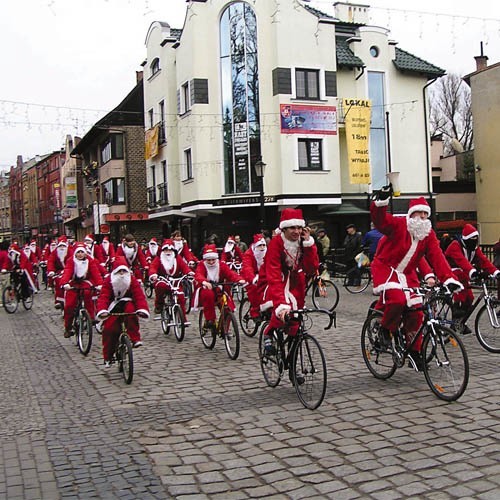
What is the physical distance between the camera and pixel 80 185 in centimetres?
5759

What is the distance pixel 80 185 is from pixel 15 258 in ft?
135

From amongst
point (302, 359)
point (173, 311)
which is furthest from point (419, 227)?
point (173, 311)

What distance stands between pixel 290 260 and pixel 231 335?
2689 millimetres

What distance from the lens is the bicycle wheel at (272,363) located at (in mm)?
6879

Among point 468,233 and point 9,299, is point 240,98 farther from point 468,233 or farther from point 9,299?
point 468,233

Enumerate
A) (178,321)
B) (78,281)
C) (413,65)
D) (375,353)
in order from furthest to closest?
(413,65) < (178,321) < (78,281) < (375,353)

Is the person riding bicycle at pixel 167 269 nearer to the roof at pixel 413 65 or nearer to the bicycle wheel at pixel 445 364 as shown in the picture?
the bicycle wheel at pixel 445 364

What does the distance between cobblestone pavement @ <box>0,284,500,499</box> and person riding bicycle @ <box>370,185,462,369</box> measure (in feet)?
2.34

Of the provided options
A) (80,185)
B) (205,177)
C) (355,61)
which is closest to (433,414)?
(205,177)

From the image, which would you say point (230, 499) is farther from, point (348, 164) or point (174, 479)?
point (348, 164)

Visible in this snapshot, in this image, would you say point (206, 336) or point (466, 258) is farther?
point (206, 336)

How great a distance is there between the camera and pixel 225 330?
9.30 meters

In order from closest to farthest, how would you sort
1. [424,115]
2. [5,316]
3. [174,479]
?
[174,479] → [5,316] → [424,115]

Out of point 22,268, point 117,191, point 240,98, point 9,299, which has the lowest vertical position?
point 9,299
